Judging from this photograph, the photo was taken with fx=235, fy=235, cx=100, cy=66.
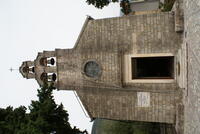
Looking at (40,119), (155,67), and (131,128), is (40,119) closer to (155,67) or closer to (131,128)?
(155,67)

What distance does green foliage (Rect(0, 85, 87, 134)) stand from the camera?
9945 mm

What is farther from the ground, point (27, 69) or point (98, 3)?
point (98, 3)

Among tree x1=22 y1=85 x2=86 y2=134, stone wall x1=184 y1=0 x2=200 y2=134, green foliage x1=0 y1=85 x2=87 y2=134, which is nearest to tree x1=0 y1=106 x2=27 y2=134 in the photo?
green foliage x1=0 y1=85 x2=87 y2=134

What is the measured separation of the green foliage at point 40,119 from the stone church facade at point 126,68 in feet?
3.47

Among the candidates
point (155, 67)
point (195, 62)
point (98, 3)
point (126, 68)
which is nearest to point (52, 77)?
point (126, 68)

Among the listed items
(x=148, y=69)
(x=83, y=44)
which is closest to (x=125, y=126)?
(x=148, y=69)

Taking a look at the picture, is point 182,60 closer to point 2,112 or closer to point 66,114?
point 66,114

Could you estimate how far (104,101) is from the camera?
10680mm

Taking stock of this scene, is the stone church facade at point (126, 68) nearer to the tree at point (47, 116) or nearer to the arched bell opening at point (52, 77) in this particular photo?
the arched bell opening at point (52, 77)

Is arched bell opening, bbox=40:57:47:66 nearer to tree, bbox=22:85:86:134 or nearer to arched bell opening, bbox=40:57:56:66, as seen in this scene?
arched bell opening, bbox=40:57:56:66

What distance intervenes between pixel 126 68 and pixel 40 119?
4282 mm

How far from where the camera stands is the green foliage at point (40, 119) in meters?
9.95

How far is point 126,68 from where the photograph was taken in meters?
10.2

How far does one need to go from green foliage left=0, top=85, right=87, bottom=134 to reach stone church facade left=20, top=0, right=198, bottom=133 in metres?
1.06
